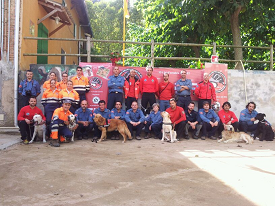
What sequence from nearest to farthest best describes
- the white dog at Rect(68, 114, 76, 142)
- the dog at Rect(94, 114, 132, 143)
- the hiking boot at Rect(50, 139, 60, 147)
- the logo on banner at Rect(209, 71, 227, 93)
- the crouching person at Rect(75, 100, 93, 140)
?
1. the hiking boot at Rect(50, 139, 60, 147)
2. the white dog at Rect(68, 114, 76, 142)
3. the dog at Rect(94, 114, 132, 143)
4. the crouching person at Rect(75, 100, 93, 140)
5. the logo on banner at Rect(209, 71, 227, 93)

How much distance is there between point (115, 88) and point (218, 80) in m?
3.55

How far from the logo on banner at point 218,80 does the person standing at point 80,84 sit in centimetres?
414

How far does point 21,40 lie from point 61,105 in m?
2.63

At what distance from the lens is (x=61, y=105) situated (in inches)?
332

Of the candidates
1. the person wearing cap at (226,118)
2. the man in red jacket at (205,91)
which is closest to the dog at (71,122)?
the man in red jacket at (205,91)

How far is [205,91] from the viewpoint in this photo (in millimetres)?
9328

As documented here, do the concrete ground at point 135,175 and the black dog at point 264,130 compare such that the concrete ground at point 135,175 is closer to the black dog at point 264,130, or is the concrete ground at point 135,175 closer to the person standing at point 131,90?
the black dog at point 264,130

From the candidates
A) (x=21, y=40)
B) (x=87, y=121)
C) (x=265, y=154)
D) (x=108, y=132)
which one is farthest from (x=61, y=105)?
(x=265, y=154)

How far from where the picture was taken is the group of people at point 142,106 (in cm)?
829

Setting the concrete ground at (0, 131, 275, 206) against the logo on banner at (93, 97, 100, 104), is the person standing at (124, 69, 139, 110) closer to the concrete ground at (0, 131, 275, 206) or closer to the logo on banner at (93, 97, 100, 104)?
the logo on banner at (93, 97, 100, 104)

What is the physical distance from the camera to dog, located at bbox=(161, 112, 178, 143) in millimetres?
8123

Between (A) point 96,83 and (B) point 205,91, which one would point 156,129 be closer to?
(B) point 205,91

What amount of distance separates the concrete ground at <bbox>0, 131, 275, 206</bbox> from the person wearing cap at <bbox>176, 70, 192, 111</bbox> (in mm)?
2303

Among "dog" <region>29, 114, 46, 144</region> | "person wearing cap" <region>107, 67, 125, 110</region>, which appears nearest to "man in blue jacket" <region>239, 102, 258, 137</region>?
"person wearing cap" <region>107, 67, 125, 110</region>
